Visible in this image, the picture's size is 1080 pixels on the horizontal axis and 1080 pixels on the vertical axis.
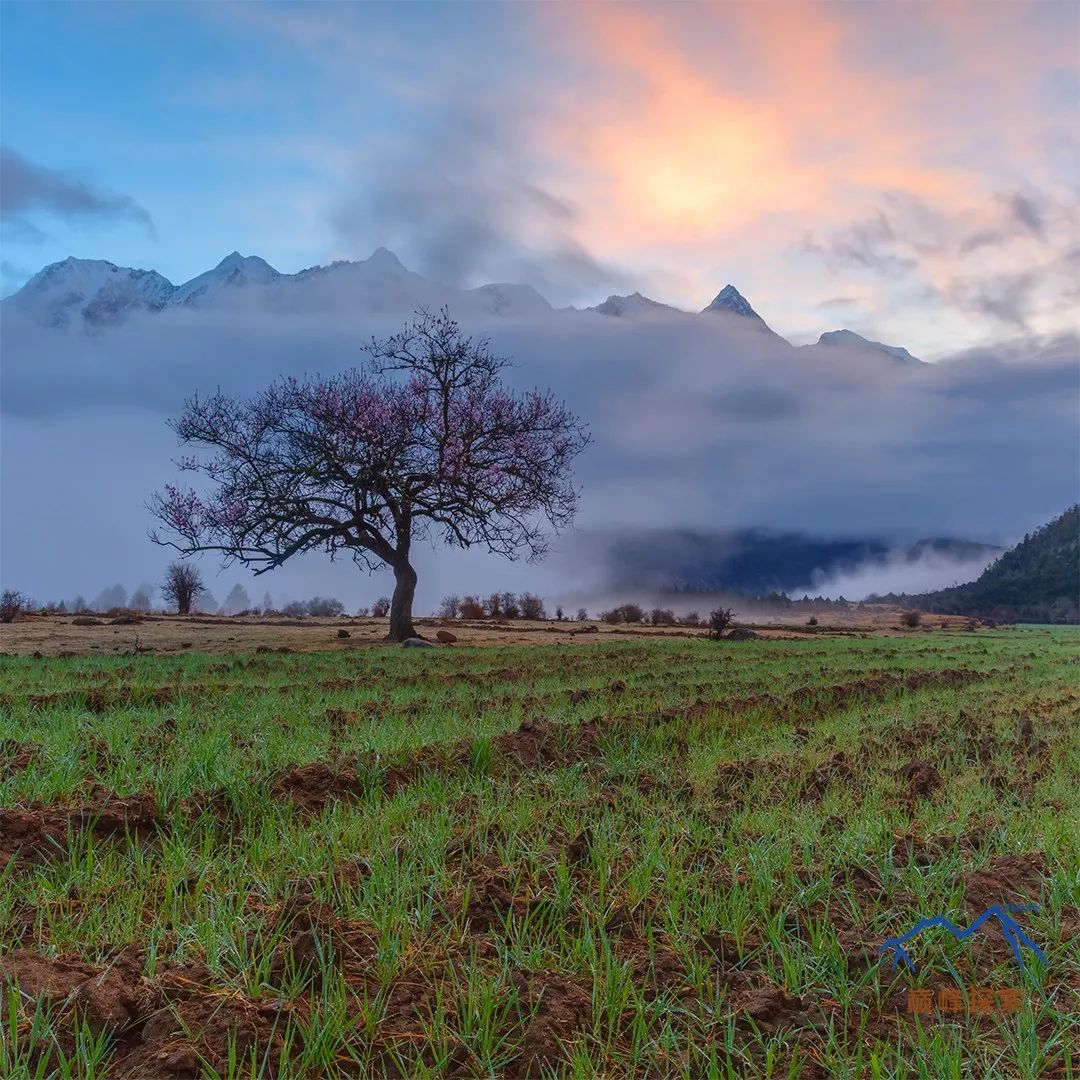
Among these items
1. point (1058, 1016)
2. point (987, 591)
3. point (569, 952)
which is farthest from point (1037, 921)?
point (987, 591)

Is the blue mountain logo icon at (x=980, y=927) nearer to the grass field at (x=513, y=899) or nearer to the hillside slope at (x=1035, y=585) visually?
the grass field at (x=513, y=899)

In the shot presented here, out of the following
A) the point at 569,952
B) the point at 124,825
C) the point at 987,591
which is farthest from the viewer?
the point at 987,591

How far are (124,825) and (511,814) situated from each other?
2.10m

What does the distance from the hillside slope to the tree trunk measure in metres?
66.6

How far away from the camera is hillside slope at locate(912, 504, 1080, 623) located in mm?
84125

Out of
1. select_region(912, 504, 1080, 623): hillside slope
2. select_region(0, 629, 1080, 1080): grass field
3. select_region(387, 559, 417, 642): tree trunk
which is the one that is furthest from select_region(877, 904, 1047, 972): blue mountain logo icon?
select_region(912, 504, 1080, 623): hillside slope

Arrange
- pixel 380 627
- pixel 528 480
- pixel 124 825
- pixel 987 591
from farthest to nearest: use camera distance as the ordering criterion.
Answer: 1. pixel 987 591
2. pixel 380 627
3. pixel 528 480
4. pixel 124 825

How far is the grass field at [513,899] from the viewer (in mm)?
2715

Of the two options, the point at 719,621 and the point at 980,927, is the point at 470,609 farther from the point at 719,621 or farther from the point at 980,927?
the point at 980,927

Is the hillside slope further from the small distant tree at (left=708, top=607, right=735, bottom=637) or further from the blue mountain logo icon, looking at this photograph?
the blue mountain logo icon

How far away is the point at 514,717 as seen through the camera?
8.55 m

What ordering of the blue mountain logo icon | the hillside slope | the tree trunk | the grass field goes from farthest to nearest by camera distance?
the hillside slope < the tree trunk < the blue mountain logo icon < the grass field

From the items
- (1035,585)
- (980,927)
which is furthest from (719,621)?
(1035,585)

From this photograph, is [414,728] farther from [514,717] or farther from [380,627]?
[380,627]
